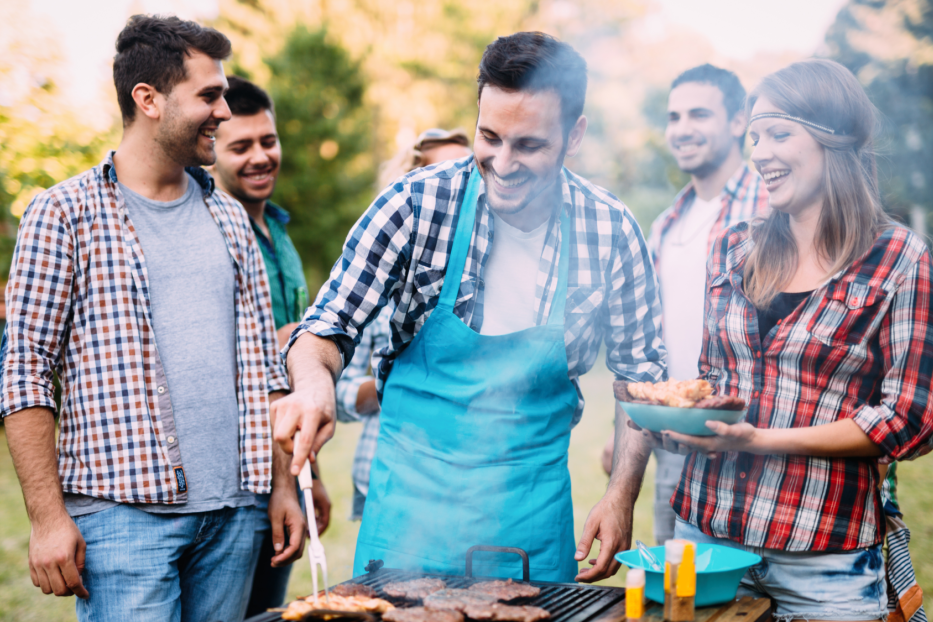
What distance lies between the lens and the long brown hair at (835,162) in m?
2.06

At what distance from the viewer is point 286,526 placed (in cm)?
257

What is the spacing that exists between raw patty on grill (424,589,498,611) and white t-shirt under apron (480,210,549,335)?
0.79 metres

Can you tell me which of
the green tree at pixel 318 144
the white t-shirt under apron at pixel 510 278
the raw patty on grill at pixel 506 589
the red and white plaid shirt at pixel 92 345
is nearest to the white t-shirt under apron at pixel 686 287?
the white t-shirt under apron at pixel 510 278

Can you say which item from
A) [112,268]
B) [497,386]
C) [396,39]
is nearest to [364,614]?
[497,386]

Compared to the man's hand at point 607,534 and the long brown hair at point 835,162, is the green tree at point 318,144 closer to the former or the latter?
the man's hand at point 607,534

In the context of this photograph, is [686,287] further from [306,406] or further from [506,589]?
[306,406]

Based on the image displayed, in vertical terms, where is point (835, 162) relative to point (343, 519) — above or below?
above

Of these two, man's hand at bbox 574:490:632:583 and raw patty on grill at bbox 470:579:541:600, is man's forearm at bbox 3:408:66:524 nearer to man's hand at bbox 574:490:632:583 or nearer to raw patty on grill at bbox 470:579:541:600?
raw patty on grill at bbox 470:579:541:600

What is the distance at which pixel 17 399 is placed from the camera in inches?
80.4

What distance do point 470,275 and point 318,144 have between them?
14605mm

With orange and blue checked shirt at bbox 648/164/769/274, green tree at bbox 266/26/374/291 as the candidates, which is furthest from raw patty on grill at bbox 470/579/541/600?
green tree at bbox 266/26/374/291

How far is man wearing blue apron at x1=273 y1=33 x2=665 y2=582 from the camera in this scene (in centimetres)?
216

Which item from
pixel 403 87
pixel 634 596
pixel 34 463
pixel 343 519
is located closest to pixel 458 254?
pixel 634 596

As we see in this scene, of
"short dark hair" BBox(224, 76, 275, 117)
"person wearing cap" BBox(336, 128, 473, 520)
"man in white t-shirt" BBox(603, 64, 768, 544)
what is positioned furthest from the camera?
"man in white t-shirt" BBox(603, 64, 768, 544)
